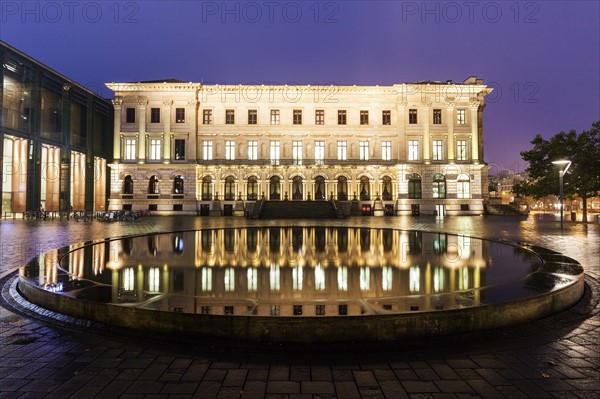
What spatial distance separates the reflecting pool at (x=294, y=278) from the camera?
4.89 metres

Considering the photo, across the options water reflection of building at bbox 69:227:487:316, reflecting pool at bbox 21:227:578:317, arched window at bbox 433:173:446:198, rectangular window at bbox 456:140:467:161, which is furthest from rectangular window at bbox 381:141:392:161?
reflecting pool at bbox 21:227:578:317

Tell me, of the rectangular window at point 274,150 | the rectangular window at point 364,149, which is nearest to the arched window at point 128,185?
the rectangular window at point 274,150

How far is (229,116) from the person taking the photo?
4669 cm

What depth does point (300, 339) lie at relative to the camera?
13.5 feet

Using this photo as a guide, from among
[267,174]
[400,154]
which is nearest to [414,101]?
[400,154]

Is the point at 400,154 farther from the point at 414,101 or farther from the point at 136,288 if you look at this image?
the point at 136,288

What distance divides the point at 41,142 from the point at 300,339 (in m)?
44.2

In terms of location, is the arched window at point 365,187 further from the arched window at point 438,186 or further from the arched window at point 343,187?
the arched window at point 438,186

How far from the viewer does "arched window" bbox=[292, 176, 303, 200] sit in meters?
46.3

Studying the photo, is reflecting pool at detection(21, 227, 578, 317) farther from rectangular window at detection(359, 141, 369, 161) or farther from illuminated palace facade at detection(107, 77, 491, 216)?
rectangular window at detection(359, 141, 369, 161)

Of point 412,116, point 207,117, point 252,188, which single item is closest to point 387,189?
point 412,116

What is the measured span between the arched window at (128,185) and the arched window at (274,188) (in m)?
16.9

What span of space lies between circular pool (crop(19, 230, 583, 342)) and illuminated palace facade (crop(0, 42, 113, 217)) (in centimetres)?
3372

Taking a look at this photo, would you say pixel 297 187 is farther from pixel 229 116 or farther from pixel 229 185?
pixel 229 116
